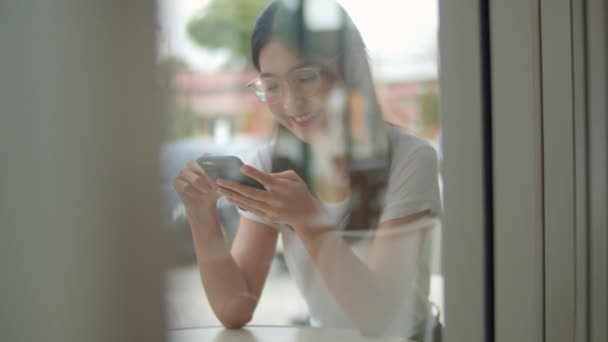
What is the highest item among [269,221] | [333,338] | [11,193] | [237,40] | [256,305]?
[237,40]

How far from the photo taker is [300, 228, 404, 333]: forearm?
0.98 meters

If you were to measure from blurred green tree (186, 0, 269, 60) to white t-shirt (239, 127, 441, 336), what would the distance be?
0.84ft

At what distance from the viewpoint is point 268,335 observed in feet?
2.91

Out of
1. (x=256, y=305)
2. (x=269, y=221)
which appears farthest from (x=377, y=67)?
(x=256, y=305)

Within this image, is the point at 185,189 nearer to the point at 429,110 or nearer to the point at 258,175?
the point at 258,175

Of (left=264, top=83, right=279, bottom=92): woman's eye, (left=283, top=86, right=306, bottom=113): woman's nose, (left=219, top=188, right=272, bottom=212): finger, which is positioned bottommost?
(left=219, top=188, right=272, bottom=212): finger

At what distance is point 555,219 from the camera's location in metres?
1.31

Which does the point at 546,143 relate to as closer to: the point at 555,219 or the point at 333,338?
the point at 555,219

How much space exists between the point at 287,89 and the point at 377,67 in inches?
10.1

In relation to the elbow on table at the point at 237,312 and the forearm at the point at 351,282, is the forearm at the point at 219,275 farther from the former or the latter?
the forearm at the point at 351,282

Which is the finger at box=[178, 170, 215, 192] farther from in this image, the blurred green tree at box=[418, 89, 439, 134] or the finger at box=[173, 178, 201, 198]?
the blurred green tree at box=[418, 89, 439, 134]

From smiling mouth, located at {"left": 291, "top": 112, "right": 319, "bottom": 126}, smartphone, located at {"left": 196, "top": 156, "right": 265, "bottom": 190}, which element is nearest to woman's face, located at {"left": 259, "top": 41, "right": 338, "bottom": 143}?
smiling mouth, located at {"left": 291, "top": 112, "right": 319, "bottom": 126}

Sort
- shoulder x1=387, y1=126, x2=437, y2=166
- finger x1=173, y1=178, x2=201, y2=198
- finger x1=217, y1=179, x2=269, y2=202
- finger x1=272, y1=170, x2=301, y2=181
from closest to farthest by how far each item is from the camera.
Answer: finger x1=173, y1=178, x2=201, y2=198, finger x1=217, y1=179, x2=269, y2=202, finger x1=272, y1=170, x2=301, y2=181, shoulder x1=387, y1=126, x2=437, y2=166

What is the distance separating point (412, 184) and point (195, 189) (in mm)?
538
